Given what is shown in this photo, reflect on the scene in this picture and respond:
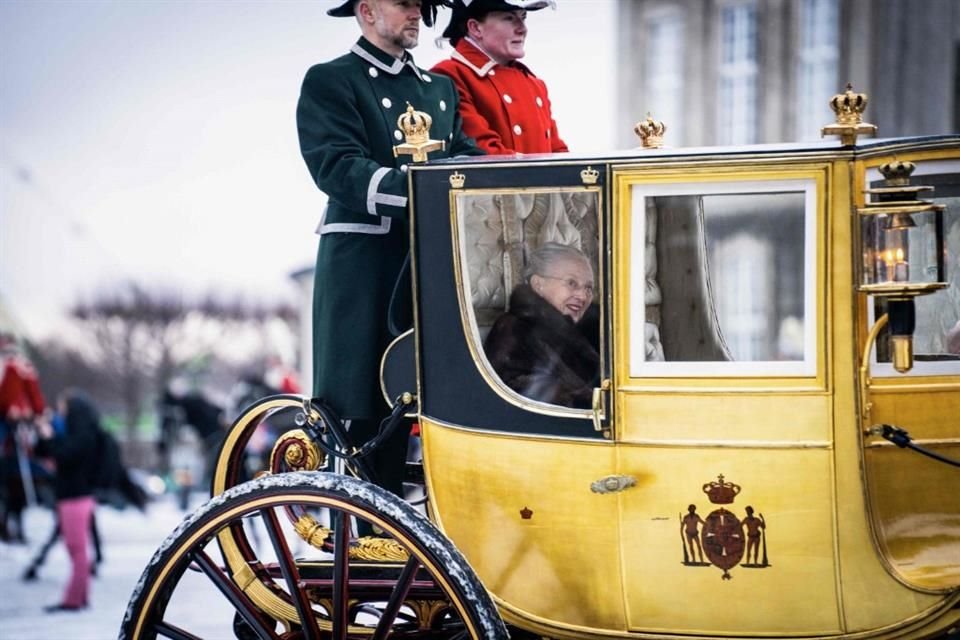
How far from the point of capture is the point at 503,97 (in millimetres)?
3438

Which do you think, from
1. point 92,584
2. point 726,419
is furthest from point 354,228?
point 92,584

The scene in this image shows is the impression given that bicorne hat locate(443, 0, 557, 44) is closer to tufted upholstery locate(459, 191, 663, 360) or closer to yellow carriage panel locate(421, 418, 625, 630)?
tufted upholstery locate(459, 191, 663, 360)

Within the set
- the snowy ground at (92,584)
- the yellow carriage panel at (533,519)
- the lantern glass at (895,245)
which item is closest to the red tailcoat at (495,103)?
the yellow carriage panel at (533,519)

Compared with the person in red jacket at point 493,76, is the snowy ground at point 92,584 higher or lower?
lower

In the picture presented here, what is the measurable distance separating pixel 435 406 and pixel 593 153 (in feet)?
2.09

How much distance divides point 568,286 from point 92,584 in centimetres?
616

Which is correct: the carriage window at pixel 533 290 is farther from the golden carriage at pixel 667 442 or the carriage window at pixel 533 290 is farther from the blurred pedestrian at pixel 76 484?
the blurred pedestrian at pixel 76 484

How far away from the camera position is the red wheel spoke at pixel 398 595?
8.46ft

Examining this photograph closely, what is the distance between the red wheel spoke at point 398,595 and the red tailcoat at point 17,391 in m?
8.67

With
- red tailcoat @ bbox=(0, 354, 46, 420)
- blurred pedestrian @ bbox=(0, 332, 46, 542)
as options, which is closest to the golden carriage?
blurred pedestrian @ bbox=(0, 332, 46, 542)

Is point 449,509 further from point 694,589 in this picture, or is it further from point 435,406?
point 694,589

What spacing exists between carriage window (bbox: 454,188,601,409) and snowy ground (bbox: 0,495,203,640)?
3.51 metres

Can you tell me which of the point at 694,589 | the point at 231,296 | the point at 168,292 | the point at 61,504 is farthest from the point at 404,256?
the point at 168,292

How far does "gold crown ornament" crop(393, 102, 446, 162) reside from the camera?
279 centimetres
